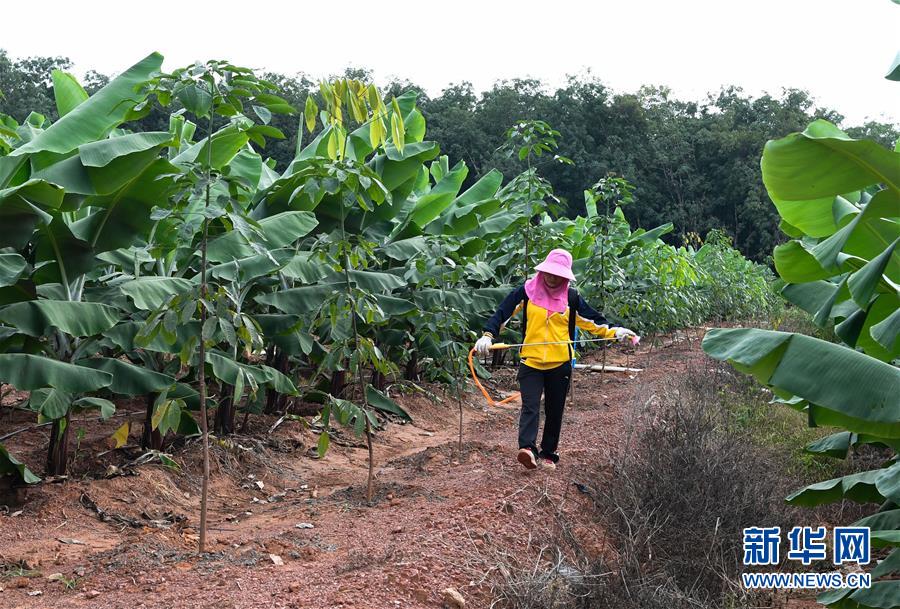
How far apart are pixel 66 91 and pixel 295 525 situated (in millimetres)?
4023

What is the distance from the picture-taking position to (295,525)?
5273 millimetres

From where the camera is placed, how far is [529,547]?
438cm

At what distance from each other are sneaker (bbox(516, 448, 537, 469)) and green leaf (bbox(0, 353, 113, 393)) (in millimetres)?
2829

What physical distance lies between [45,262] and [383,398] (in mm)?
3240

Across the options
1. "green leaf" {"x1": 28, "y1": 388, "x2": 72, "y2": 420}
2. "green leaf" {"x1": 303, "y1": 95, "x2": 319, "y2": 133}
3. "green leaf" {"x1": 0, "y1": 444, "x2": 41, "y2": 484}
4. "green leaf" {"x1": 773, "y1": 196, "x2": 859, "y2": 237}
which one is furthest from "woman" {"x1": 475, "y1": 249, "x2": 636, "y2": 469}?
"green leaf" {"x1": 0, "y1": 444, "x2": 41, "y2": 484}

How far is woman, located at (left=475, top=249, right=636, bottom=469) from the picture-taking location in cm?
593

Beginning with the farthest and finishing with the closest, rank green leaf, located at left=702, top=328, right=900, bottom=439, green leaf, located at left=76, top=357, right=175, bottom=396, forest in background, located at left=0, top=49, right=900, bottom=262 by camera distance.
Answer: forest in background, located at left=0, top=49, right=900, bottom=262
green leaf, located at left=76, top=357, right=175, bottom=396
green leaf, located at left=702, top=328, right=900, bottom=439

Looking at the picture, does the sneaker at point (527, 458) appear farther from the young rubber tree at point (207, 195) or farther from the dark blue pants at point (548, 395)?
the young rubber tree at point (207, 195)

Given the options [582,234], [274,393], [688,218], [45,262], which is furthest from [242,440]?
[688,218]

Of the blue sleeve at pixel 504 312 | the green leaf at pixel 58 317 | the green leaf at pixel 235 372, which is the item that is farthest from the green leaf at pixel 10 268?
the blue sleeve at pixel 504 312

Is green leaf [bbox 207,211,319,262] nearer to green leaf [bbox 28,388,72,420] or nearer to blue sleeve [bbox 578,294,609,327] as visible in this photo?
green leaf [bbox 28,388,72,420]

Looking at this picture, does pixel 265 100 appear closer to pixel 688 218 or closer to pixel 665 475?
pixel 665 475

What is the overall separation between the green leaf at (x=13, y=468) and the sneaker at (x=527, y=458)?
3.32 m

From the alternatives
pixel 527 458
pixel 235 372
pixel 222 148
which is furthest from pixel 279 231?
pixel 527 458
